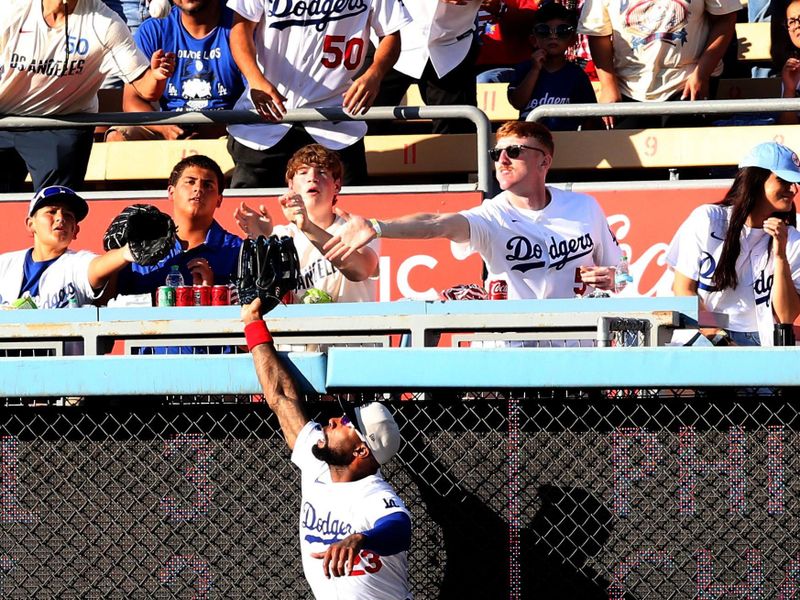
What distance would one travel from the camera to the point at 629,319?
14.0 feet

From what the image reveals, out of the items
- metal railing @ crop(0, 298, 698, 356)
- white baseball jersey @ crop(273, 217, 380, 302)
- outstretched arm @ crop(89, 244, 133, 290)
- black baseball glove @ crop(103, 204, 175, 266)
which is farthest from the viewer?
white baseball jersey @ crop(273, 217, 380, 302)

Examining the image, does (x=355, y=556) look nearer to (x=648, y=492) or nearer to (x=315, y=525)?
(x=315, y=525)

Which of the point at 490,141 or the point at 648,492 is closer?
the point at 648,492

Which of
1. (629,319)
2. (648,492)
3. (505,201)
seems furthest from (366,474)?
(505,201)

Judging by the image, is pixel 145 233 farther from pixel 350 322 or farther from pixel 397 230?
pixel 350 322

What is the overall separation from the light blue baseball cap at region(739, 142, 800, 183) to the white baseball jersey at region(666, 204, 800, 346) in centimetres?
23

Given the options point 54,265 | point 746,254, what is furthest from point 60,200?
point 746,254

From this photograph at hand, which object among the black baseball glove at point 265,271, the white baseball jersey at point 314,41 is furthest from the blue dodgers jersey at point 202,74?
the black baseball glove at point 265,271

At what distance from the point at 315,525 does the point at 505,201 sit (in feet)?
8.11

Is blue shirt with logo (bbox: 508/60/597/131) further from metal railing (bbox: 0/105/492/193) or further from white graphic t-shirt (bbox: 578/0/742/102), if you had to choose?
metal railing (bbox: 0/105/492/193)

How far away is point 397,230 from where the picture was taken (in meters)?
5.02

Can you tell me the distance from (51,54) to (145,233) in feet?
8.33

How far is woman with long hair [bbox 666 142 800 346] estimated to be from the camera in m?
5.53

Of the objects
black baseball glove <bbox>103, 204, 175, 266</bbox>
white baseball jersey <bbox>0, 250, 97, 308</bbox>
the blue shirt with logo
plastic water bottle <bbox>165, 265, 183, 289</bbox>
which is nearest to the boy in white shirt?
white baseball jersey <bbox>0, 250, 97, 308</bbox>
